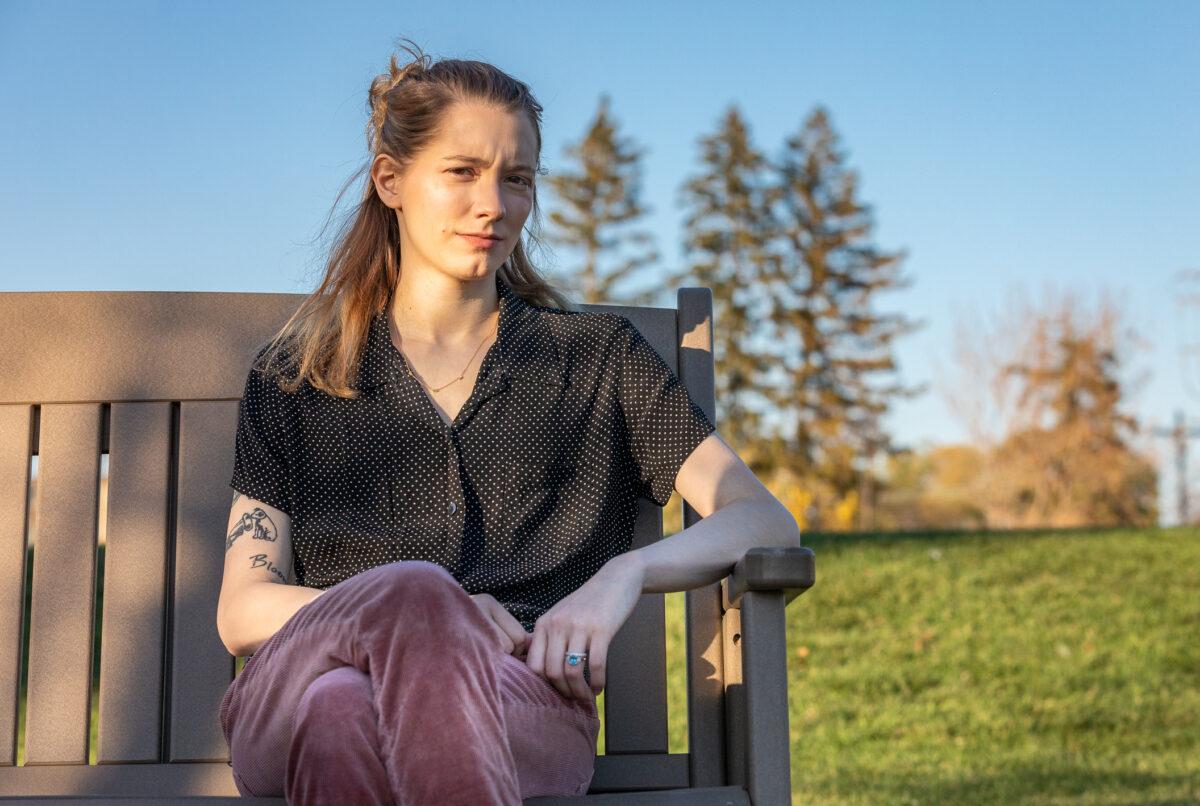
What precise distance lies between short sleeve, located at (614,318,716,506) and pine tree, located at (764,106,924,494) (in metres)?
30.1

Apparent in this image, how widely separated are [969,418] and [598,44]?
11.0 meters

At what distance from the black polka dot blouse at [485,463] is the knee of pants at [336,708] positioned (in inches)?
24.1

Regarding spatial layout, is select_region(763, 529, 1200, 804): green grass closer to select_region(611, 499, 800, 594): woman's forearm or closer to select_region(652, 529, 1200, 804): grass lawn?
select_region(652, 529, 1200, 804): grass lawn

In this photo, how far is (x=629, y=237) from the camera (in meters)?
31.8

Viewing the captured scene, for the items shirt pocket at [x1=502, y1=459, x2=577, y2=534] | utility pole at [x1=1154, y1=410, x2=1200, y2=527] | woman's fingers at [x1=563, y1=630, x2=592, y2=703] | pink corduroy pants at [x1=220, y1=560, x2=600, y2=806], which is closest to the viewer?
pink corduroy pants at [x1=220, y1=560, x2=600, y2=806]

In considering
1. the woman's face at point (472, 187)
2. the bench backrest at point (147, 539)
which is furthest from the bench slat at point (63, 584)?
the woman's face at point (472, 187)

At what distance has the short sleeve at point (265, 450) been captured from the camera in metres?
2.11

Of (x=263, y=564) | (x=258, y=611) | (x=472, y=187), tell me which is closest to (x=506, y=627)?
(x=258, y=611)

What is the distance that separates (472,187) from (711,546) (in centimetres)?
72

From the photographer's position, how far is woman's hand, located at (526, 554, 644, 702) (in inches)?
64.0

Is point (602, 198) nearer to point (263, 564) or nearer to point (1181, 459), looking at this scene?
point (1181, 459)

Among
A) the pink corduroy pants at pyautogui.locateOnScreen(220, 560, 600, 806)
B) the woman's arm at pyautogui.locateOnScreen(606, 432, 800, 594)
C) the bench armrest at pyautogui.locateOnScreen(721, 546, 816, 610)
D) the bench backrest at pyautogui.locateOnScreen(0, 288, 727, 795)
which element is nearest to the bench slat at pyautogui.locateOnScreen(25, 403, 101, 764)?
the bench backrest at pyautogui.locateOnScreen(0, 288, 727, 795)

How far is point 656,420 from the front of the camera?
7.20 feet

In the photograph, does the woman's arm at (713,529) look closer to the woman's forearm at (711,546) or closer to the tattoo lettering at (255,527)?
the woman's forearm at (711,546)
